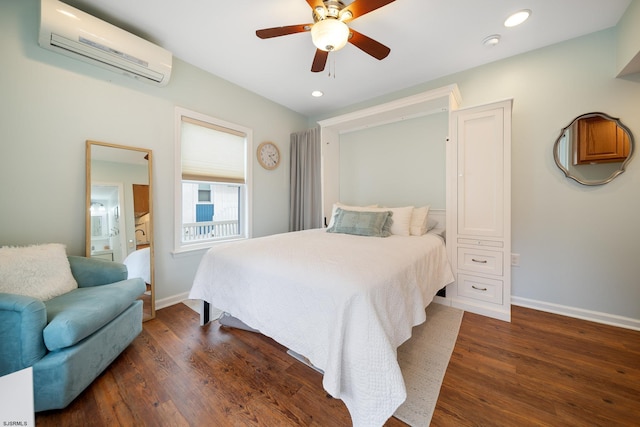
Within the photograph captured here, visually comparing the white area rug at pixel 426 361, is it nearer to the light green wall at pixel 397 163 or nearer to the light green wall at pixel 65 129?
the light green wall at pixel 397 163

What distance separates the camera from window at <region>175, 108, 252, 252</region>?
8.52 feet

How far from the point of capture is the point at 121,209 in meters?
2.14

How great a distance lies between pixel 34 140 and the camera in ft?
5.70

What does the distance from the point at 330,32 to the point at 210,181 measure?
214 cm

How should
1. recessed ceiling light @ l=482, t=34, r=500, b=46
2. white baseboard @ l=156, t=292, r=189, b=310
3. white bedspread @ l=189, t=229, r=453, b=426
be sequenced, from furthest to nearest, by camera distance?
white baseboard @ l=156, t=292, r=189, b=310 < recessed ceiling light @ l=482, t=34, r=500, b=46 < white bedspread @ l=189, t=229, r=453, b=426

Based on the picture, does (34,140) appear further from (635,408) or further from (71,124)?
(635,408)

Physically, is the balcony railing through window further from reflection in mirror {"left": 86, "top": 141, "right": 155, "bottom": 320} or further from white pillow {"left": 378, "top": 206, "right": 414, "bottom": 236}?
white pillow {"left": 378, "top": 206, "right": 414, "bottom": 236}

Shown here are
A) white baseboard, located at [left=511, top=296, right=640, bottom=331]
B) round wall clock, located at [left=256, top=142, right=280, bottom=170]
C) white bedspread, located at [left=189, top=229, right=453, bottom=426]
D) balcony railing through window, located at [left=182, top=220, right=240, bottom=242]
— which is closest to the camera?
white bedspread, located at [left=189, top=229, right=453, bottom=426]

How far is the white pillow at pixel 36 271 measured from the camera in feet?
4.66

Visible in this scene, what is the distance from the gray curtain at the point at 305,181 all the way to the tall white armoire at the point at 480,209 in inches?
72.7

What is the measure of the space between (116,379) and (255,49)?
9.77 feet

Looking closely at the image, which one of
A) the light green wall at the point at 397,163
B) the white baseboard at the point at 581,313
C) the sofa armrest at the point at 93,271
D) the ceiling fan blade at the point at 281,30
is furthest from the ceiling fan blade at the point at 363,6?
the white baseboard at the point at 581,313

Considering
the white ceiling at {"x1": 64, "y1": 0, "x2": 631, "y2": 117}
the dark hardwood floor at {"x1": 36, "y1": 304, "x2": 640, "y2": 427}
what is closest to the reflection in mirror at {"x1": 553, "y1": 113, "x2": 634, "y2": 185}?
the white ceiling at {"x1": 64, "y1": 0, "x2": 631, "y2": 117}

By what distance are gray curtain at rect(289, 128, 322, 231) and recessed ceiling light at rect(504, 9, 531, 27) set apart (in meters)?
2.32
